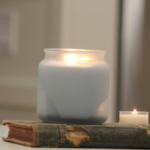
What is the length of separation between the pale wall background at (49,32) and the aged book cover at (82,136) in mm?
1065

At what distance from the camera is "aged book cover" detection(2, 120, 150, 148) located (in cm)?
38

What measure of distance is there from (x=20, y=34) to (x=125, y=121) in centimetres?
105

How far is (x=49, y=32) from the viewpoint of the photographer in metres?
1.49

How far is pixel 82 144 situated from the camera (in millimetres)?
390

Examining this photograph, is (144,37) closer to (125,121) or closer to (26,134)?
(125,121)

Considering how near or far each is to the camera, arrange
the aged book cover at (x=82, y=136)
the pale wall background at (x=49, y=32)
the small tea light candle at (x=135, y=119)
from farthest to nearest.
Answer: the pale wall background at (x=49, y=32)
the small tea light candle at (x=135, y=119)
the aged book cover at (x=82, y=136)

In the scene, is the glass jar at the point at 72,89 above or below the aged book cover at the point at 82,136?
above

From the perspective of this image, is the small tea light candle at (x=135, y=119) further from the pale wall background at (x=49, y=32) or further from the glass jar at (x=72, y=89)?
the pale wall background at (x=49, y=32)

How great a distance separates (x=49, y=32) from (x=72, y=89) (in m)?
1.09

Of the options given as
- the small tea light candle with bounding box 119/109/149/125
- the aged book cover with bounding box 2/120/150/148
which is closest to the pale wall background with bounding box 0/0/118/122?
the small tea light candle with bounding box 119/109/149/125

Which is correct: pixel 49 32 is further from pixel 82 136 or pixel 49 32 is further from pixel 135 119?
pixel 82 136

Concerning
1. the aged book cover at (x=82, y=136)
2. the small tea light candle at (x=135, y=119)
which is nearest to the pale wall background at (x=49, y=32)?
the small tea light candle at (x=135, y=119)

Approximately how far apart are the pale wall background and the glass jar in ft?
3.35

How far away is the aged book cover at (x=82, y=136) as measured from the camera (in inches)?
14.8
